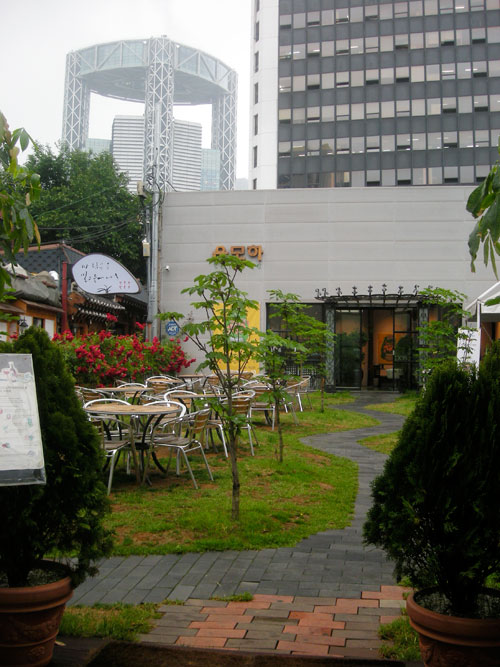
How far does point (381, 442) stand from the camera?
10625mm

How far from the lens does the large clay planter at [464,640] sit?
8.21ft

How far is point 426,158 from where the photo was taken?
162 ft

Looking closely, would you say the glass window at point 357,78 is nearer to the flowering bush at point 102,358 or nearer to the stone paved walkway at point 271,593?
the flowering bush at point 102,358

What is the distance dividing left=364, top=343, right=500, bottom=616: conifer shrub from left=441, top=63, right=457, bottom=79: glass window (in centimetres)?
5156

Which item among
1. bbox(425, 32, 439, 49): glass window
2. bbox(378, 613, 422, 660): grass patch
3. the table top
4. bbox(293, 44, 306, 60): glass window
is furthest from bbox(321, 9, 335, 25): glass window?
bbox(378, 613, 422, 660): grass patch

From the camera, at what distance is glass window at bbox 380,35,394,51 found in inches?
1964

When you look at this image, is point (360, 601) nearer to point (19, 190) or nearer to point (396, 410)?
point (19, 190)

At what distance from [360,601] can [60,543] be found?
1.86 m

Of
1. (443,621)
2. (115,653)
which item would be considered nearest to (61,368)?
(115,653)

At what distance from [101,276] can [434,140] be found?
123ft

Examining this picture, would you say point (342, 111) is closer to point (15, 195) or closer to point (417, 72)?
point (417, 72)

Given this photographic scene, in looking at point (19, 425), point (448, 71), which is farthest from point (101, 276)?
point (448, 71)

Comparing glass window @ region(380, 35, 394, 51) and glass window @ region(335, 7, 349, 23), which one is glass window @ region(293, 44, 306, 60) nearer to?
glass window @ region(335, 7, 349, 23)

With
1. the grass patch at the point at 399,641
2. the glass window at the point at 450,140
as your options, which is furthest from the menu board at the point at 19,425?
the glass window at the point at 450,140
